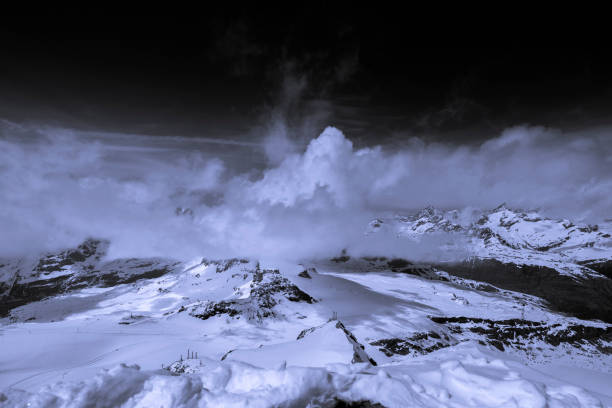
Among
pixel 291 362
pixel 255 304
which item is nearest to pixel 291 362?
pixel 291 362

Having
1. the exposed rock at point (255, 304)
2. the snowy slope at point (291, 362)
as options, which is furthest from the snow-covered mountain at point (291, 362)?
the exposed rock at point (255, 304)

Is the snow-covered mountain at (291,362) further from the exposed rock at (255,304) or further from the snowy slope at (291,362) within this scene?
the exposed rock at (255,304)

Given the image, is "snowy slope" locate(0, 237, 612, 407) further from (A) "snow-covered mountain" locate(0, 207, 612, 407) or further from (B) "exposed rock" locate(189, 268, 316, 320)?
(B) "exposed rock" locate(189, 268, 316, 320)

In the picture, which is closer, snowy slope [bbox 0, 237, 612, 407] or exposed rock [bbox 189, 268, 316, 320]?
snowy slope [bbox 0, 237, 612, 407]

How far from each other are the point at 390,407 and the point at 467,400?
377 cm

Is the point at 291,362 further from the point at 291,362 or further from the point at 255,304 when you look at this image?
the point at 255,304

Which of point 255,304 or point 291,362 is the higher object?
point 291,362

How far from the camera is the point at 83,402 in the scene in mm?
9242

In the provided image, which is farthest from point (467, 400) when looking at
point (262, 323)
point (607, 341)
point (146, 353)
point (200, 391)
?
point (607, 341)

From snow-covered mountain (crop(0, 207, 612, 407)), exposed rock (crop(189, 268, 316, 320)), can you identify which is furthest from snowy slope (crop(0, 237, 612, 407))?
exposed rock (crop(189, 268, 316, 320))

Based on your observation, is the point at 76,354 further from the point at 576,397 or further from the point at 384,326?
the point at 576,397

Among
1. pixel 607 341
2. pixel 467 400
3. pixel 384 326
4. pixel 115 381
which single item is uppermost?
pixel 115 381

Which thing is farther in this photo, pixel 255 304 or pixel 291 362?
pixel 255 304

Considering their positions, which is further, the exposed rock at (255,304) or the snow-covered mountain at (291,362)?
the exposed rock at (255,304)
